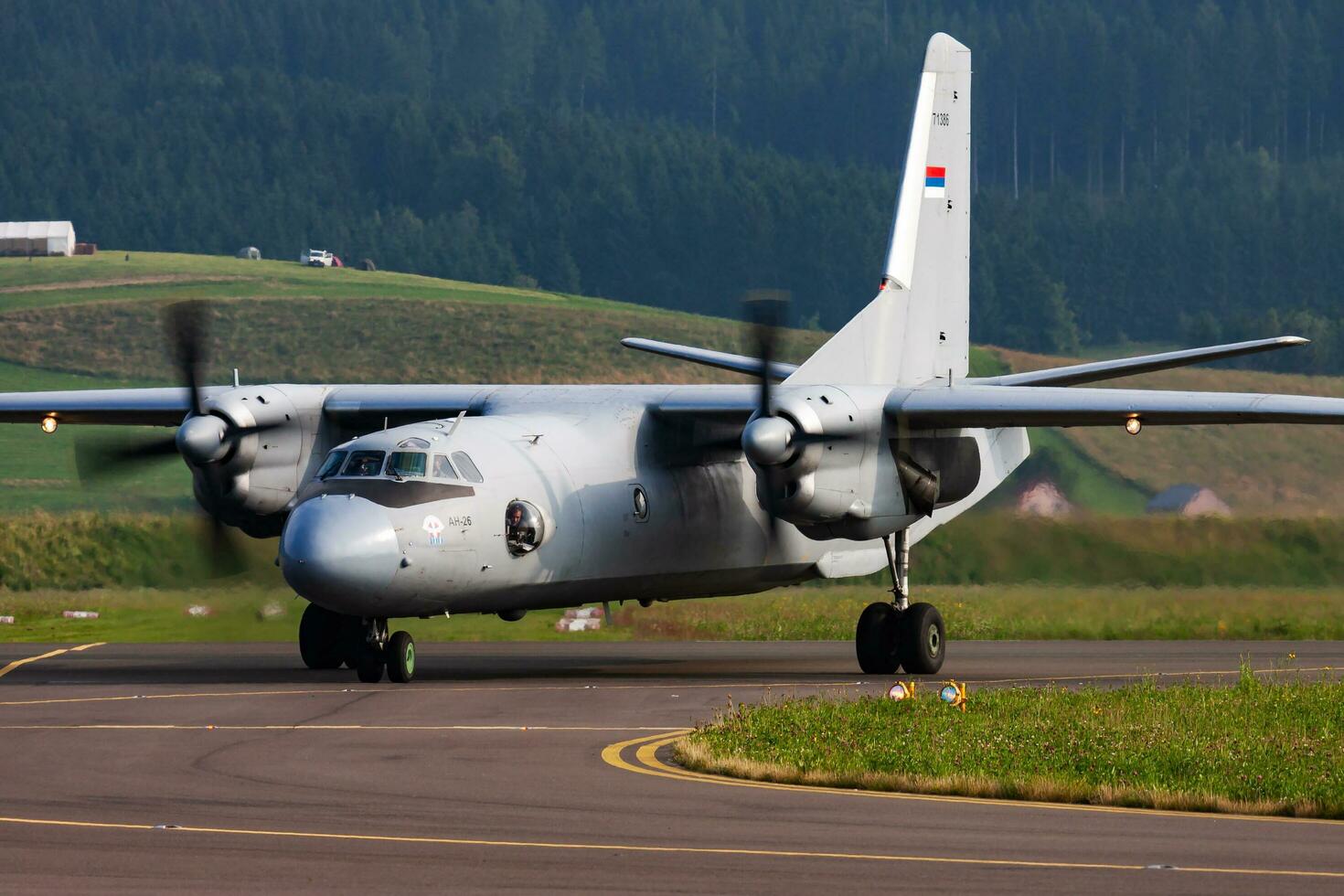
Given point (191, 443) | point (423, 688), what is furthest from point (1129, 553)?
point (191, 443)

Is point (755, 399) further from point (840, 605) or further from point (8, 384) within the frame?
point (8, 384)

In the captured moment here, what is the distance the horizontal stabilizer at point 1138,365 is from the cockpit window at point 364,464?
860 centimetres

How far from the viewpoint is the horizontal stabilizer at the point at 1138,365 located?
23.3 meters

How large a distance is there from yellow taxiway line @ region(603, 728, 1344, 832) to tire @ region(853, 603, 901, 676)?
8.72 meters

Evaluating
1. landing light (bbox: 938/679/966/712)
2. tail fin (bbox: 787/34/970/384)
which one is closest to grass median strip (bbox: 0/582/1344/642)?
tail fin (bbox: 787/34/970/384)

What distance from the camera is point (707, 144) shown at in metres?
133

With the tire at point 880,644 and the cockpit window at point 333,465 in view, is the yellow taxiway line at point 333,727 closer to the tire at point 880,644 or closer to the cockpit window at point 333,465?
the cockpit window at point 333,465

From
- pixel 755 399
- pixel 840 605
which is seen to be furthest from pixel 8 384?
pixel 755 399

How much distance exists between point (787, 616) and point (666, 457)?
10.6 meters

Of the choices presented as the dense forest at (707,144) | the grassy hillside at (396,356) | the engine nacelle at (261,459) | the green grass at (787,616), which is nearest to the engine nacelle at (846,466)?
the engine nacelle at (261,459)

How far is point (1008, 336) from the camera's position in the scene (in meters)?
116

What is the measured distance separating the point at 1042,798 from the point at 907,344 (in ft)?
46.8

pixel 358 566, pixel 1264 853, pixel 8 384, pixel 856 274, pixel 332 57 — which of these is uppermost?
pixel 332 57

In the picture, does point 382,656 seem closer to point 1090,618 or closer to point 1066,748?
point 1066,748
